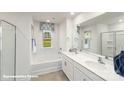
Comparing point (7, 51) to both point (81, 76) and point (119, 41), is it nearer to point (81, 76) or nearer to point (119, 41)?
point (81, 76)

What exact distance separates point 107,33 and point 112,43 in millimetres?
212

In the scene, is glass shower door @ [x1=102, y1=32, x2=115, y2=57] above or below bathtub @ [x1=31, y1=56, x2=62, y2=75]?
above

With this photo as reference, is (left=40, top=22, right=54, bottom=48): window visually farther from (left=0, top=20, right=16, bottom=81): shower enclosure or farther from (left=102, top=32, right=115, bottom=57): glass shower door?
(left=102, top=32, right=115, bottom=57): glass shower door

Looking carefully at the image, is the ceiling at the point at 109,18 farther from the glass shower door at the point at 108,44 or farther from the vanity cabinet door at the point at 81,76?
the vanity cabinet door at the point at 81,76

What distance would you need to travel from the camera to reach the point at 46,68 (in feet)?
10.5

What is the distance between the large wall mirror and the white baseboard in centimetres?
156

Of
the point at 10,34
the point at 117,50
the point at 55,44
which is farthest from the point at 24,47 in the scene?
the point at 55,44

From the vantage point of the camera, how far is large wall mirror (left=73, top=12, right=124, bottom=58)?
1.50 meters

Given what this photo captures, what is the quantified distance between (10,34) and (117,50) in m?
1.88

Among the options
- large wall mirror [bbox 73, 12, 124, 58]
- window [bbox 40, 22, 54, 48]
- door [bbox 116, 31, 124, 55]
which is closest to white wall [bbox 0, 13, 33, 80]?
large wall mirror [bbox 73, 12, 124, 58]

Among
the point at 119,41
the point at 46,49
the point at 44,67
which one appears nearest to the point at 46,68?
the point at 44,67

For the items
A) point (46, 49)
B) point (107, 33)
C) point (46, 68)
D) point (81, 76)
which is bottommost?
point (46, 68)

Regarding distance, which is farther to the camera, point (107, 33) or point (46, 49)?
point (46, 49)

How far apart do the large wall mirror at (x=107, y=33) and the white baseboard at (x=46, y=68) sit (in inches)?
61.6
